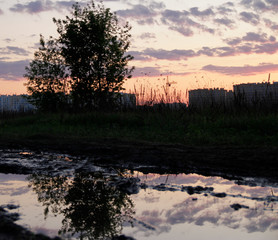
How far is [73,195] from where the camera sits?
4195 millimetres

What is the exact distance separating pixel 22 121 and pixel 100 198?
16.4 metres

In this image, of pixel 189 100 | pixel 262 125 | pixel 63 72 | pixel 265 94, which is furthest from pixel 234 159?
pixel 63 72

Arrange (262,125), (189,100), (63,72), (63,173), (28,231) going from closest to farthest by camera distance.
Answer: (28,231)
(63,173)
(262,125)
(189,100)
(63,72)

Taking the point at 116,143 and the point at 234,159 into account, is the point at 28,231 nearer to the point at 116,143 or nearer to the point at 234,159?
the point at 234,159

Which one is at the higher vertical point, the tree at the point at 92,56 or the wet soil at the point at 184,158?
the tree at the point at 92,56

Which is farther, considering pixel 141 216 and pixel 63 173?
pixel 63 173

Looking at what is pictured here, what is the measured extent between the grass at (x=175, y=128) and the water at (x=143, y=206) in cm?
392

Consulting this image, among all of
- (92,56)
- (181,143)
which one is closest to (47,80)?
(92,56)

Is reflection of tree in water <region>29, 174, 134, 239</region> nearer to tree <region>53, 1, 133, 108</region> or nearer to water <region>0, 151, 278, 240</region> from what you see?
water <region>0, 151, 278, 240</region>

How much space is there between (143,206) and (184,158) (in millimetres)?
2882

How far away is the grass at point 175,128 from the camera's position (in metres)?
8.79

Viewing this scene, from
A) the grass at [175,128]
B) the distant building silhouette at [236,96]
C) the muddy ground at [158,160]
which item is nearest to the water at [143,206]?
the muddy ground at [158,160]

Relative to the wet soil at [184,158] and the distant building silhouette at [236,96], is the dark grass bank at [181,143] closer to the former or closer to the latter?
the wet soil at [184,158]

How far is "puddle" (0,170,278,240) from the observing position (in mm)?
2977
